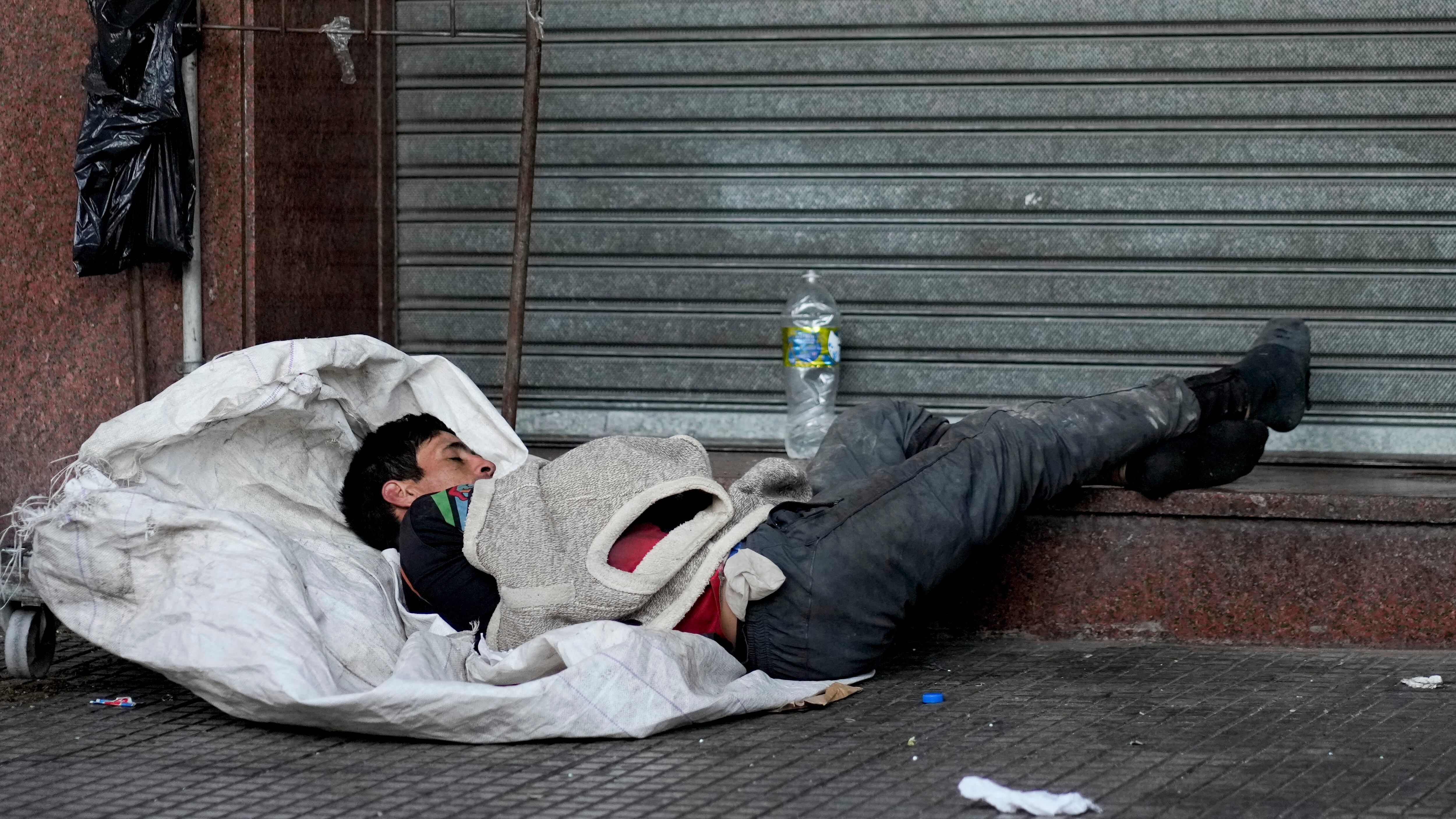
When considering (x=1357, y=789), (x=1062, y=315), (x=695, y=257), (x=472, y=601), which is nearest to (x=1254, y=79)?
(x=1062, y=315)

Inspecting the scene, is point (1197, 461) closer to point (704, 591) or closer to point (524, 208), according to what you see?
point (704, 591)

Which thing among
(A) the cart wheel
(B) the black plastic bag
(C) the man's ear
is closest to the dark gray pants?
(C) the man's ear

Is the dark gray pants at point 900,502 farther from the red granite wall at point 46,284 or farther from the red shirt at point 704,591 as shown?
the red granite wall at point 46,284

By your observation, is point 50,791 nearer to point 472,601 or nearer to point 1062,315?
point 472,601

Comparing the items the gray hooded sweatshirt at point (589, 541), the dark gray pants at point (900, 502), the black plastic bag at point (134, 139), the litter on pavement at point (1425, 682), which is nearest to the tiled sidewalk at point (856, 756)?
the litter on pavement at point (1425, 682)

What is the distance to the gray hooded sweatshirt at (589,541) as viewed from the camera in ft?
10.4

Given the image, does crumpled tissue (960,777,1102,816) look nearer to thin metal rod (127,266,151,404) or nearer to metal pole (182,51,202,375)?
metal pole (182,51,202,375)

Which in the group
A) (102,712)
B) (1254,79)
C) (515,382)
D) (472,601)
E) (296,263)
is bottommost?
(102,712)

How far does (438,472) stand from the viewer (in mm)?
3656

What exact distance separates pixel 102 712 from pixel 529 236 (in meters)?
2.17

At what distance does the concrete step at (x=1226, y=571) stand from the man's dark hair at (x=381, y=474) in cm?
144

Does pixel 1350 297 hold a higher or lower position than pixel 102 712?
A: higher

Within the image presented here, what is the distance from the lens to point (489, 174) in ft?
16.5

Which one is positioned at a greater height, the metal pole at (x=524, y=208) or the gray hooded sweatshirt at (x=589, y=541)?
the metal pole at (x=524, y=208)
